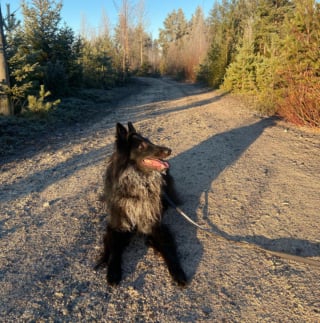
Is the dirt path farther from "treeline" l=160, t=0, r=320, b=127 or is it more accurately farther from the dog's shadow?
"treeline" l=160, t=0, r=320, b=127

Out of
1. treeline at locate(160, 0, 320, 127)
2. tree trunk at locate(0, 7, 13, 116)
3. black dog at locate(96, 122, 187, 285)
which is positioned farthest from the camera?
tree trunk at locate(0, 7, 13, 116)

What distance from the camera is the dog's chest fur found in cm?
296

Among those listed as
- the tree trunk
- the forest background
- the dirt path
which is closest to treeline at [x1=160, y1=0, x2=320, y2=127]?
the forest background

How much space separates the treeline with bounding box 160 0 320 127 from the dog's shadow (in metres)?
1.38

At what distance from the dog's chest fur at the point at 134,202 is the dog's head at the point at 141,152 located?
0.09 m

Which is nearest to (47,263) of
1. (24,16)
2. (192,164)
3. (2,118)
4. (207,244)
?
(207,244)

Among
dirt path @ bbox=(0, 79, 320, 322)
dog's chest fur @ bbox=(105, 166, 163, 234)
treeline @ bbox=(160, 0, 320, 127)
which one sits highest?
treeline @ bbox=(160, 0, 320, 127)

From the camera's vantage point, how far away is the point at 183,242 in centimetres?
310

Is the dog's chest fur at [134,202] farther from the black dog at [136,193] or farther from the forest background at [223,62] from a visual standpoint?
the forest background at [223,62]

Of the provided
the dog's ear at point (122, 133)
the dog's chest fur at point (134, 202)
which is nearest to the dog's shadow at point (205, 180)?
the dog's chest fur at point (134, 202)

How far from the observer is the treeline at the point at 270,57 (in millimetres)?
7770

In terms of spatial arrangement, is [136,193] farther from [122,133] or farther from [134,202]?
[122,133]

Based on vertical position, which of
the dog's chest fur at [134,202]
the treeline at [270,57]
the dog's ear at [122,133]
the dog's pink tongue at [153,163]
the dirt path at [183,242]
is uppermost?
the treeline at [270,57]

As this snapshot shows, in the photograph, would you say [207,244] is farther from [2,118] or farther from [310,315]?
[2,118]
